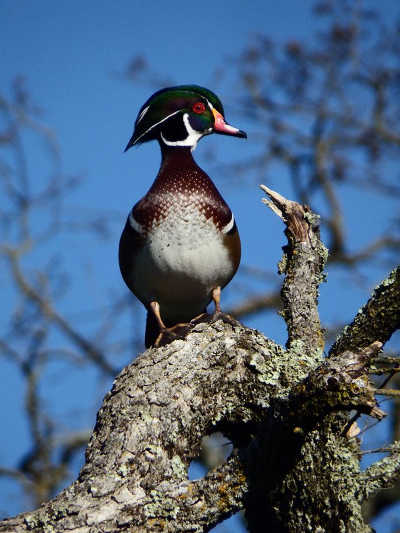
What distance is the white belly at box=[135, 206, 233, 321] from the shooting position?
11.4ft

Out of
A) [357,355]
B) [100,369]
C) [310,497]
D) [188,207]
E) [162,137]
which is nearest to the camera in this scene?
[357,355]

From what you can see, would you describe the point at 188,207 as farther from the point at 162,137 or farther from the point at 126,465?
the point at 126,465

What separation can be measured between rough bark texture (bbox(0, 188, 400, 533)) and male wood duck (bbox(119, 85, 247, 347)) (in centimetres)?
44

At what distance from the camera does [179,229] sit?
137 inches

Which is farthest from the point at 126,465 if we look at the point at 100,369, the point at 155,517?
the point at 100,369

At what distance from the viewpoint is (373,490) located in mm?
2779

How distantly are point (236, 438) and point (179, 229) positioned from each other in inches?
38.6

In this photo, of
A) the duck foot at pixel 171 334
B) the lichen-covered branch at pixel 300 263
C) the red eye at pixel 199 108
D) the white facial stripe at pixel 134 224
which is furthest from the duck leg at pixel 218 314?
the red eye at pixel 199 108

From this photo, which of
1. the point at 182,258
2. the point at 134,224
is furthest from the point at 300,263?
the point at 134,224

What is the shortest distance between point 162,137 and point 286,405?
6.59ft

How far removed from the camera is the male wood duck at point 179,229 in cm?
349

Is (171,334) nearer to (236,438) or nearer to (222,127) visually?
(236,438)

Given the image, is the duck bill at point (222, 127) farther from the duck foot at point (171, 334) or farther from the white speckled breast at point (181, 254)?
the duck foot at point (171, 334)

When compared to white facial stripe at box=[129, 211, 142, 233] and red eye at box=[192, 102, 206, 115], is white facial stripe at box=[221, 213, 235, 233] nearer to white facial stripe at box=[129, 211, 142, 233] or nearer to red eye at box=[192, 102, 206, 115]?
white facial stripe at box=[129, 211, 142, 233]
